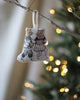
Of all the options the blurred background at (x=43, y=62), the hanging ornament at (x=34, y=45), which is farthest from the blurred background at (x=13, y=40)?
the hanging ornament at (x=34, y=45)

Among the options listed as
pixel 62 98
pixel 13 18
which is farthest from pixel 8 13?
pixel 62 98

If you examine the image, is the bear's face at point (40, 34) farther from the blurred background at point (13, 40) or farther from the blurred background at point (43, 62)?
the blurred background at point (13, 40)

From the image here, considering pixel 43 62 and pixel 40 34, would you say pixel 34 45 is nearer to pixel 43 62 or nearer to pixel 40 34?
pixel 40 34

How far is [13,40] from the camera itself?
6.62ft

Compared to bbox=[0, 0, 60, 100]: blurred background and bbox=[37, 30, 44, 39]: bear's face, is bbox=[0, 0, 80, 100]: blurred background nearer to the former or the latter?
bbox=[0, 0, 60, 100]: blurred background

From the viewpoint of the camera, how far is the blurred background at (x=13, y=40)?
1933 millimetres

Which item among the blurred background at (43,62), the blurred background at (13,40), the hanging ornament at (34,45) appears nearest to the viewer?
the hanging ornament at (34,45)

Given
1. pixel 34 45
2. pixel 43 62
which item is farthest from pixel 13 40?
pixel 34 45

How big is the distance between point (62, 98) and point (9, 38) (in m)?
1.01

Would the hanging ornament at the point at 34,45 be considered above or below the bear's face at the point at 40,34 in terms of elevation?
below

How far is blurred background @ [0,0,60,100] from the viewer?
1933 mm

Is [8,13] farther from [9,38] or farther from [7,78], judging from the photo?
[7,78]

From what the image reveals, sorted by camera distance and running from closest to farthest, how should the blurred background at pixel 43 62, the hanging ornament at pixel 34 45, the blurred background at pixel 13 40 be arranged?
the hanging ornament at pixel 34 45, the blurred background at pixel 43 62, the blurred background at pixel 13 40

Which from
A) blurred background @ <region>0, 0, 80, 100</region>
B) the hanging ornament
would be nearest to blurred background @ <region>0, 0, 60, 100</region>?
blurred background @ <region>0, 0, 80, 100</region>
